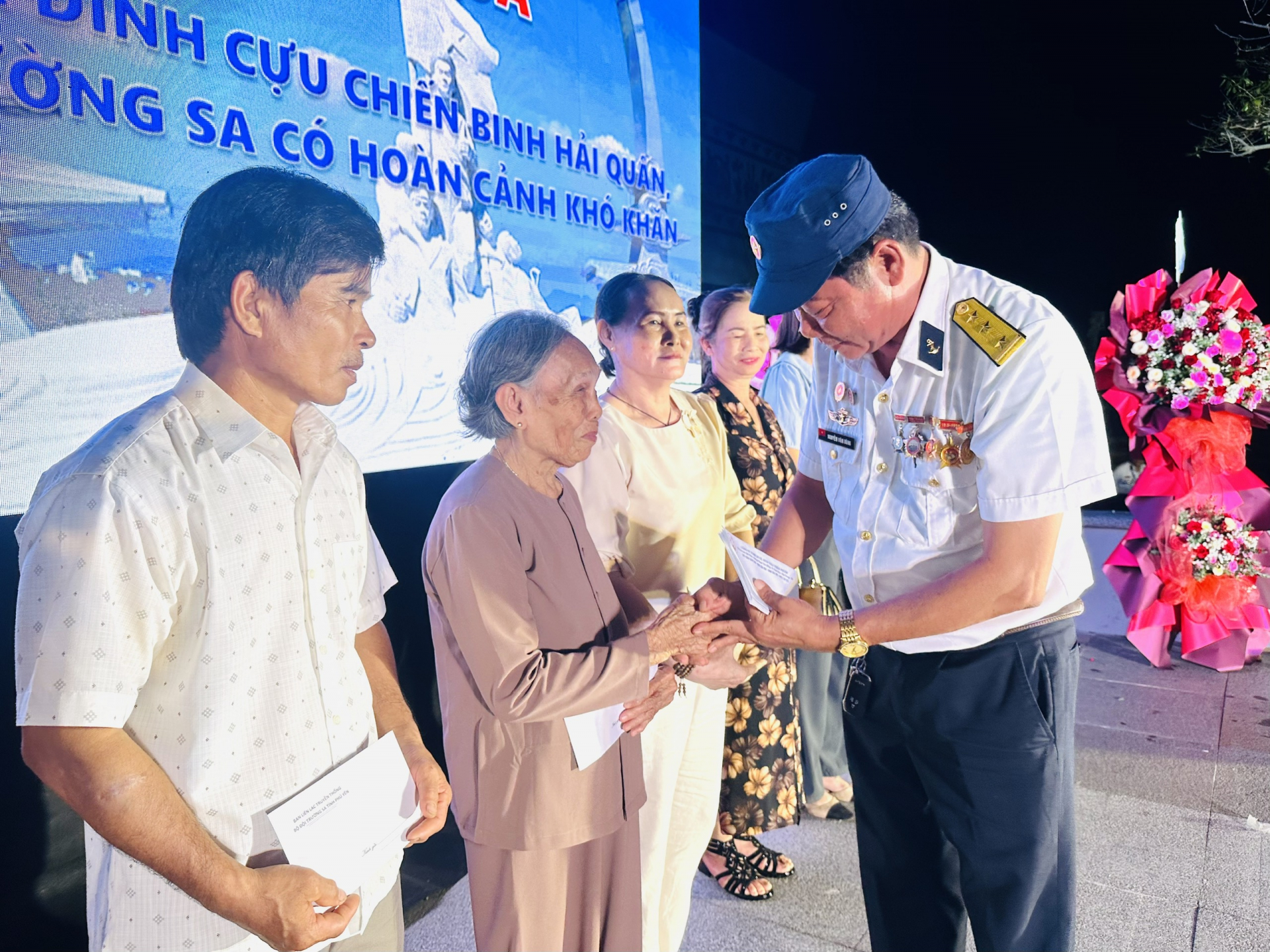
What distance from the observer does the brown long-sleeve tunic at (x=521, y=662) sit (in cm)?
133

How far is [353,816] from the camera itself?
1.00 meters

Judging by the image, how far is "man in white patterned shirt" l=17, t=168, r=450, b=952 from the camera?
0.82m

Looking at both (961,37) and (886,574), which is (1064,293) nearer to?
(961,37)

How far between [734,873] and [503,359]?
1.75 metres

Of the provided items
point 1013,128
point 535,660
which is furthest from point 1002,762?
point 1013,128

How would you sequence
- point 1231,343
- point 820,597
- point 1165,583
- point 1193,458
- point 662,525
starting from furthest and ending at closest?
point 1165,583, point 1193,458, point 1231,343, point 662,525, point 820,597

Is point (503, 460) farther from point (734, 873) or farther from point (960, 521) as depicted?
point (734, 873)

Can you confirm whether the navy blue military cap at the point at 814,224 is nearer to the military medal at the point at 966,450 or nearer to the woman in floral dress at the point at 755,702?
the military medal at the point at 966,450

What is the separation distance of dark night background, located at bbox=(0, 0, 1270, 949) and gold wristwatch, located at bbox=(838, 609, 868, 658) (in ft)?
13.6

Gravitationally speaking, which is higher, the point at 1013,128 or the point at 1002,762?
the point at 1013,128

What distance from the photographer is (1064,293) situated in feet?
22.3

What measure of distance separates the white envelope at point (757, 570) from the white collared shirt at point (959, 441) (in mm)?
157

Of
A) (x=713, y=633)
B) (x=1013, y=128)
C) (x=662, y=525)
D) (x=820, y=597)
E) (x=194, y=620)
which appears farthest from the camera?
(x=1013, y=128)

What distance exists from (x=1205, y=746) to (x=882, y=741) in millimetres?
2408
